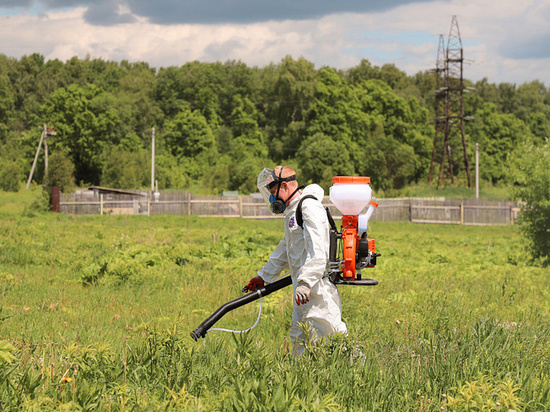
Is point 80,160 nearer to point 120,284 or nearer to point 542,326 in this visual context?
point 120,284

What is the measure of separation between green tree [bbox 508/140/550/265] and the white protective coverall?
12.5 meters

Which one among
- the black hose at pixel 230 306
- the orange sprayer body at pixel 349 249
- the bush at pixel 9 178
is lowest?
the black hose at pixel 230 306

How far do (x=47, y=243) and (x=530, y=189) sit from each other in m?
12.6

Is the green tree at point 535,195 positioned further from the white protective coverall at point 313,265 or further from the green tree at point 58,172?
the green tree at point 58,172

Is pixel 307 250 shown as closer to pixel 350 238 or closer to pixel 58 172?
pixel 350 238

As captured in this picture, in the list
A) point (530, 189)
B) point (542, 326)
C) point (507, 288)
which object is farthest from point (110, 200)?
point (542, 326)

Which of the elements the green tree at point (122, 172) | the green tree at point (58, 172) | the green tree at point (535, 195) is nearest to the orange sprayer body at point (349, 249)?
the green tree at point (535, 195)

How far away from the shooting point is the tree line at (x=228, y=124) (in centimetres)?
6194

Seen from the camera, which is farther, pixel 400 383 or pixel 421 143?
pixel 421 143

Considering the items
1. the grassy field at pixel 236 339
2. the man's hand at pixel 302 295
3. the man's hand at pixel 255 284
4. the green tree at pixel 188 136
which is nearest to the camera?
the grassy field at pixel 236 339

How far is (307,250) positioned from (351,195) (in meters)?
0.58

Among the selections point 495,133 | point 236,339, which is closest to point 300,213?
point 236,339

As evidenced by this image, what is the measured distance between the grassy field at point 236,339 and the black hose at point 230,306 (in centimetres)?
11

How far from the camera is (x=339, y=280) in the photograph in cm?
500
